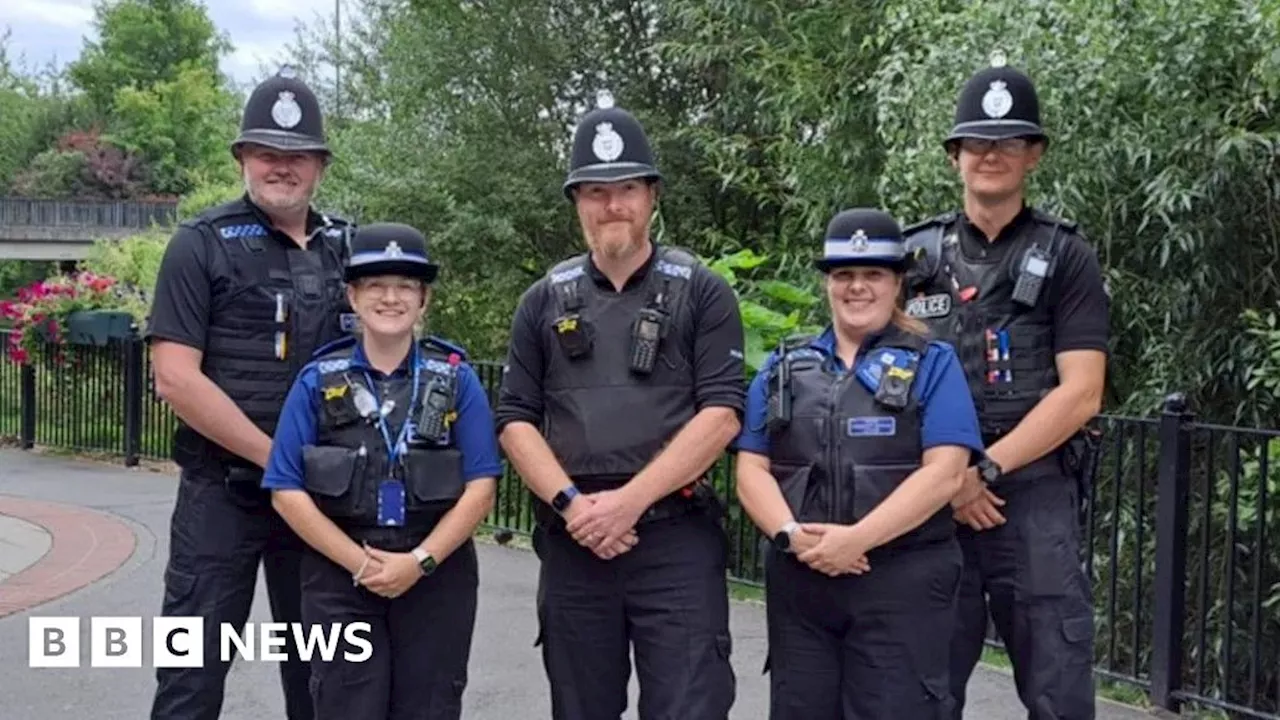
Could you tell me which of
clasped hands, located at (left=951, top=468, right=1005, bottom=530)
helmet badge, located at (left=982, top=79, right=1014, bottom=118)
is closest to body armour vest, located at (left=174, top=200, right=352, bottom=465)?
clasped hands, located at (left=951, top=468, right=1005, bottom=530)

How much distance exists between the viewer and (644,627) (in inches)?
149

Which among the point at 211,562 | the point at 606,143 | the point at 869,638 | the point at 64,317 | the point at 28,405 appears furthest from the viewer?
the point at 28,405

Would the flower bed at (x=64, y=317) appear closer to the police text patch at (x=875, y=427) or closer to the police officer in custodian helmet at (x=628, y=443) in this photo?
the police officer in custodian helmet at (x=628, y=443)

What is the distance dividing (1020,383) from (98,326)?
10.6 meters

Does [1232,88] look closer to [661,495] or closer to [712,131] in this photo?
[661,495]

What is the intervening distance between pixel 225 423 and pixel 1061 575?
2474 mm

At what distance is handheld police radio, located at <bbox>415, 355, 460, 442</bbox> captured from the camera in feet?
12.7

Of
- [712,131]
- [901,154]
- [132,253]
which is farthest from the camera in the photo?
[132,253]

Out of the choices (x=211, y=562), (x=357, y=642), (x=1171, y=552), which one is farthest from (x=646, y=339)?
(x=1171, y=552)

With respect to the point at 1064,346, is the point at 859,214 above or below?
above

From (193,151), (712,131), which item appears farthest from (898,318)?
(193,151)

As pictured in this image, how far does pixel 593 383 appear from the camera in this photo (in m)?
3.80

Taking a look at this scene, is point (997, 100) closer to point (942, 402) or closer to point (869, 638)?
point (942, 402)

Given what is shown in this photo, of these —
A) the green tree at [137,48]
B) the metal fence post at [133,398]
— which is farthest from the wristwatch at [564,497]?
the green tree at [137,48]
